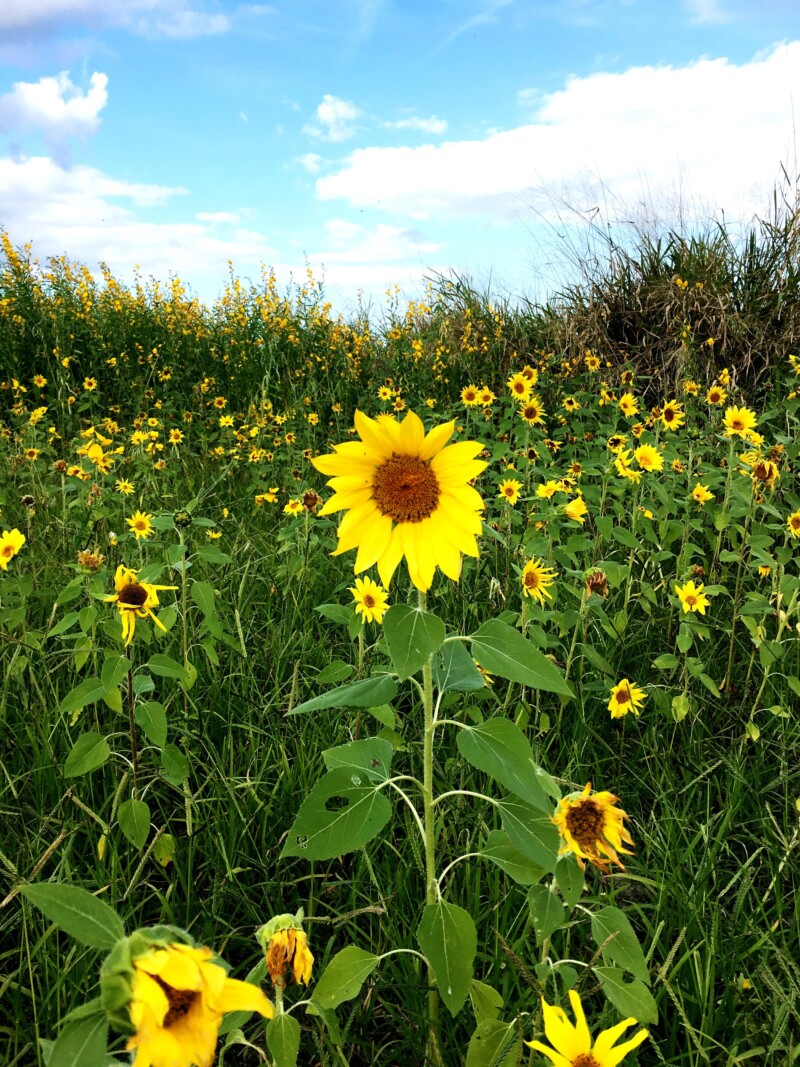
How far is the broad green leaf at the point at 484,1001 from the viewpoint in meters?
1.07

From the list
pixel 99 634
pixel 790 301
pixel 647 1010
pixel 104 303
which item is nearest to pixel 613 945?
pixel 647 1010

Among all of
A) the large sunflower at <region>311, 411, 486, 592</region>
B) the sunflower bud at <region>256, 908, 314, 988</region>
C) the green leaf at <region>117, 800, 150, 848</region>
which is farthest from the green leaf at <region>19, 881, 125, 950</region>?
the green leaf at <region>117, 800, 150, 848</region>

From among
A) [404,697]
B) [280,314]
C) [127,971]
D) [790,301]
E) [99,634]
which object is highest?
[280,314]

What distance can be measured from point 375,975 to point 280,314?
29.9ft

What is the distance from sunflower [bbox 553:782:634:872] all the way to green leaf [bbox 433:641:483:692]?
0.20 m

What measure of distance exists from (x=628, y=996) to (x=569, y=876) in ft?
0.54

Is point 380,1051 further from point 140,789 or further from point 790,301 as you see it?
point 790,301

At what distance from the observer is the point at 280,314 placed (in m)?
9.66

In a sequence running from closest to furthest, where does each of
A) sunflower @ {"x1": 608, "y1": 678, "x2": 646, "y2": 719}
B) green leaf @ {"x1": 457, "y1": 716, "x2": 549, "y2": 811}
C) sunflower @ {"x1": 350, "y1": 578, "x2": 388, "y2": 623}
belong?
green leaf @ {"x1": 457, "y1": 716, "x2": 549, "y2": 811}, sunflower @ {"x1": 608, "y1": 678, "x2": 646, "y2": 719}, sunflower @ {"x1": 350, "y1": 578, "x2": 388, "y2": 623}

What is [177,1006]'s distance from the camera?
574 millimetres

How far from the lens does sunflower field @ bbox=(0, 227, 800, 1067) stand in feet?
3.23

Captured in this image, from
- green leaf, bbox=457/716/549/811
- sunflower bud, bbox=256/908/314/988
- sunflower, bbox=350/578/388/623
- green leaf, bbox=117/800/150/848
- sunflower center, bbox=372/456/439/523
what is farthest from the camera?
sunflower, bbox=350/578/388/623

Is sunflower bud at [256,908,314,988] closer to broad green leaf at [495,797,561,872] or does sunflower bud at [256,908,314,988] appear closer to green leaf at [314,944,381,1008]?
green leaf at [314,944,381,1008]

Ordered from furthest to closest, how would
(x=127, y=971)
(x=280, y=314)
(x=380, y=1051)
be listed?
(x=280, y=314)
(x=380, y=1051)
(x=127, y=971)
